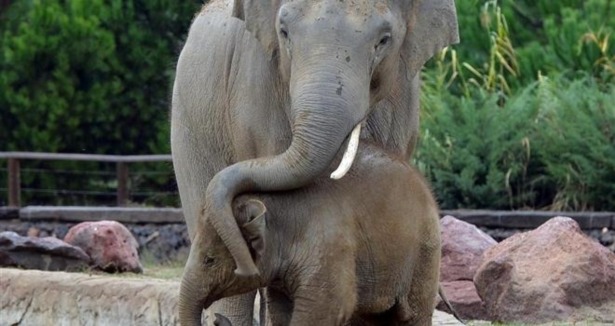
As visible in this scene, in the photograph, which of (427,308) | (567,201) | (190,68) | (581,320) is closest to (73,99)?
(567,201)

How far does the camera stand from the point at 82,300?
10000 mm

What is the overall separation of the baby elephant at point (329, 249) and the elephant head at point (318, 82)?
0.31 ft

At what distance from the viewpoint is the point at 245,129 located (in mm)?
6984

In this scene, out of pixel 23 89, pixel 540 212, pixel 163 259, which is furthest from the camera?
pixel 23 89

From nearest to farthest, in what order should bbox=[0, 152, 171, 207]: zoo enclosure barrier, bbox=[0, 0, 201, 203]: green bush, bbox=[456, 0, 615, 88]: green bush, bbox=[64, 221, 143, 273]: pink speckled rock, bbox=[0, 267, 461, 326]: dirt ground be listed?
bbox=[0, 267, 461, 326]: dirt ground, bbox=[64, 221, 143, 273]: pink speckled rock, bbox=[456, 0, 615, 88]: green bush, bbox=[0, 152, 171, 207]: zoo enclosure barrier, bbox=[0, 0, 201, 203]: green bush

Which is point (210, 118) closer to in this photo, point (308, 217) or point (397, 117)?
point (397, 117)

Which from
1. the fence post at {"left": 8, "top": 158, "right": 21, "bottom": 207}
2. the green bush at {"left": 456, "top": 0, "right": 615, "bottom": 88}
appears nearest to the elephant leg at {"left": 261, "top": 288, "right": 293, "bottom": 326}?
the green bush at {"left": 456, "top": 0, "right": 615, "bottom": 88}

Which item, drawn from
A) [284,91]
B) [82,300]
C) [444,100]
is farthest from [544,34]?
→ [284,91]

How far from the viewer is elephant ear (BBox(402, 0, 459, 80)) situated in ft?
22.3

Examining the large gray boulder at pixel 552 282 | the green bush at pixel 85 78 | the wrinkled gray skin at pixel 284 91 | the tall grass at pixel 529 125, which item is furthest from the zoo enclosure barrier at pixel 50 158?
the wrinkled gray skin at pixel 284 91

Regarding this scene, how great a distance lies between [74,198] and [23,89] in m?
1.28

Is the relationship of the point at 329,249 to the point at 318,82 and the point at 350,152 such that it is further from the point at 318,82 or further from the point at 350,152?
the point at 318,82

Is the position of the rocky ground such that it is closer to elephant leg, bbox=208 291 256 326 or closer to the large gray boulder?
the large gray boulder

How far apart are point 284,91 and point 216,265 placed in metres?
0.84
